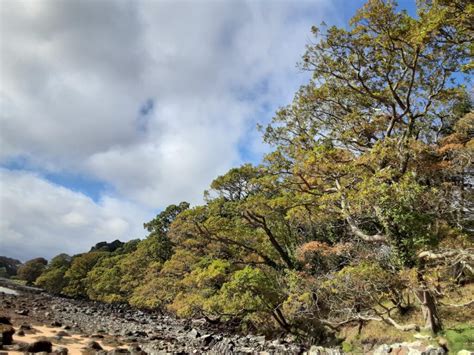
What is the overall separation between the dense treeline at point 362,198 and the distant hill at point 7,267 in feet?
384

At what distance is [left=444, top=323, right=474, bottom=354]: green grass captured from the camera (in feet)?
37.2

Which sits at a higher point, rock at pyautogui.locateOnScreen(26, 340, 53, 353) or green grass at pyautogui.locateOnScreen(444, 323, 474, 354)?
green grass at pyautogui.locateOnScreen(444, 323, 474, 354)

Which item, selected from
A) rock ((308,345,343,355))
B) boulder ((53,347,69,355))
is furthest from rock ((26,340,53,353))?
rock ((308,345,343,355))

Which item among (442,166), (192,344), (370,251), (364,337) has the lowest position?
(192,344)

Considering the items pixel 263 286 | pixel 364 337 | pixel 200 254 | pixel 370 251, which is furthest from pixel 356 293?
pixel 200 254

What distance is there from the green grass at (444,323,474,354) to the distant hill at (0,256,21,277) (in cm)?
13221

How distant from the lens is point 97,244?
4094 inches

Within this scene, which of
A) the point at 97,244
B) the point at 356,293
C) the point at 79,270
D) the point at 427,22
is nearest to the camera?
the point at 427,22

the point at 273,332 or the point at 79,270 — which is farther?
the point at 79,270

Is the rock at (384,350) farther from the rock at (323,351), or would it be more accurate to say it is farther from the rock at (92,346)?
the rock at (92,346)

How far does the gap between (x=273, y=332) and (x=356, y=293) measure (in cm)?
1168

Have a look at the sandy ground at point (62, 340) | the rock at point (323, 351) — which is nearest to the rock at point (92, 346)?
the sandy ground at point (62, 340)

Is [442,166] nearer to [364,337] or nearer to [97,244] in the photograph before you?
[364,337]

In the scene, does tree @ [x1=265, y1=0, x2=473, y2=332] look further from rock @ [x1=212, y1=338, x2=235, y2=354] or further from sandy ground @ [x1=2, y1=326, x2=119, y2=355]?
sandy ground @ [x1=2, y1=326, x2=119, y2=355]
